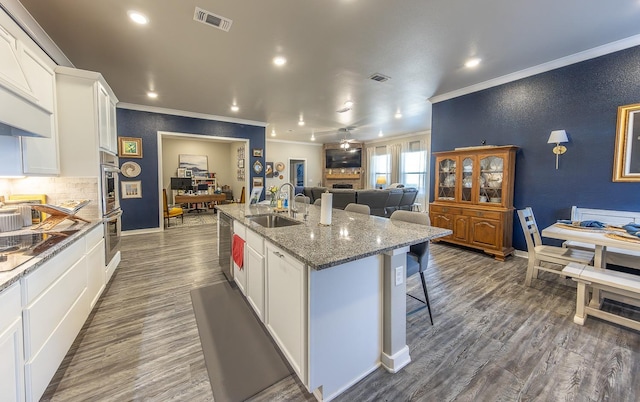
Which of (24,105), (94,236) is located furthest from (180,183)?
(24,105)

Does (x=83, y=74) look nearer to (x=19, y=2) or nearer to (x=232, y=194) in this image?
(x=19, y=2)

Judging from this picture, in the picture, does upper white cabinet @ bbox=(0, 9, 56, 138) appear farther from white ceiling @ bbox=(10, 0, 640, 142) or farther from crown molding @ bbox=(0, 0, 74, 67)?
white ceiling @ bbox=(10, 0, 640, 142)

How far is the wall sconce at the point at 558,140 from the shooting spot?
10.9ft

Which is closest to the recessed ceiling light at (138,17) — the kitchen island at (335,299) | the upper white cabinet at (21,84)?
the upper white cabinet at (21,84)

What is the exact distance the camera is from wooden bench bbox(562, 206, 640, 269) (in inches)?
102

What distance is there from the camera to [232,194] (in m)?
9.35

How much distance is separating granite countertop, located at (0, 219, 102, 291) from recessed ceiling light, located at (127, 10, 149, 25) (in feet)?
6.54

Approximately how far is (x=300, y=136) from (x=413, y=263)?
8083mm

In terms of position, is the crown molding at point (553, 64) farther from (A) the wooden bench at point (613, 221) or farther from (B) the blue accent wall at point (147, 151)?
(B) the blue accent wall at point (147, 151)

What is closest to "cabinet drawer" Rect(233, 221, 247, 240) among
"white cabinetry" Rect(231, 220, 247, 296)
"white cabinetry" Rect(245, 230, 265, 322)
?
"white cabinetry" Rect(231, 220, 247, 296)

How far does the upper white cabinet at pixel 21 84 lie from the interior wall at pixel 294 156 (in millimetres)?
7825

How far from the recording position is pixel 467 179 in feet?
13.9

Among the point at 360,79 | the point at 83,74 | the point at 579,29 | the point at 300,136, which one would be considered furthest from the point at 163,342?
the point at 300,136

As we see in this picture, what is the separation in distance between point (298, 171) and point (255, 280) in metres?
9.44
